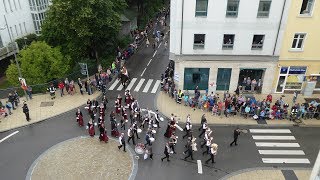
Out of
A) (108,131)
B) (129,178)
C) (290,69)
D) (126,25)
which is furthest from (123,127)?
(126,25)

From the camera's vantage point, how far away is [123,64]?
37.8 m

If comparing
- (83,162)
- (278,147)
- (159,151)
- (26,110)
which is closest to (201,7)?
(159,151)

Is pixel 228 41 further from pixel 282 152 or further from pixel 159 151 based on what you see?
pixel 159 151

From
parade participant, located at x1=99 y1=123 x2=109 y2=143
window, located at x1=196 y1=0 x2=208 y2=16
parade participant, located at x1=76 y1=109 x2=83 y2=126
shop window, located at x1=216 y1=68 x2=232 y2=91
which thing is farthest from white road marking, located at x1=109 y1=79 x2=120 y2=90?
window, located at x1=196 y1=0 x2=208 y2=16

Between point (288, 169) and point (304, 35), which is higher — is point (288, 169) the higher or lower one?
the lower one

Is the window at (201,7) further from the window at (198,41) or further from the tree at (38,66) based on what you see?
the tree at (38,66)

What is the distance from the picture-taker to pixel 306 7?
26547 millimetres

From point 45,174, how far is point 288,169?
16359 millimetres

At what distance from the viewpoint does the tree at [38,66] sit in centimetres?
2978

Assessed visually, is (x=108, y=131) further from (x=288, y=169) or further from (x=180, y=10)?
(x=288, y=169)

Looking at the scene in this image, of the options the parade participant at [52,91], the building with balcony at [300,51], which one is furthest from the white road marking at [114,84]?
the building with balcony at [300,51]

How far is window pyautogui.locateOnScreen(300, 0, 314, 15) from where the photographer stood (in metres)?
26.2

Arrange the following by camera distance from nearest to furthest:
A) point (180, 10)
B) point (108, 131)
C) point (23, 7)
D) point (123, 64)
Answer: point (108, 131) < point (180, 10) < point (123, 64) < point (23, 7)

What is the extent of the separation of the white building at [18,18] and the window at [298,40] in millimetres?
32747
